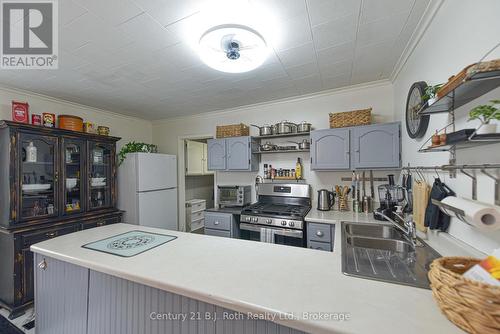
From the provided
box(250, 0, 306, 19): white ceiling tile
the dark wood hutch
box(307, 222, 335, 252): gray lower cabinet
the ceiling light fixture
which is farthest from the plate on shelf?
box(307, 222, 335, 252): gray lower cabinet

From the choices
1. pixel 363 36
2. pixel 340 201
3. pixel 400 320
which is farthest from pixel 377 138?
pixel 400 320

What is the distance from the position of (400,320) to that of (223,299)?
624mm

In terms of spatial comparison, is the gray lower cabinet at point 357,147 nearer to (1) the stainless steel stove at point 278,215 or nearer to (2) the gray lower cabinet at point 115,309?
(1) the stainless steel stove at point 278,215

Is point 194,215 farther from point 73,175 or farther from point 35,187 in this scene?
point 35,187

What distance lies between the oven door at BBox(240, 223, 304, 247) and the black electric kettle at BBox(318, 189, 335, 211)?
1.71 ft

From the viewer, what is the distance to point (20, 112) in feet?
7.65

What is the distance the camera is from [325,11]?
1375mm

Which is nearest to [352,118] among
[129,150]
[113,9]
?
[113,9]

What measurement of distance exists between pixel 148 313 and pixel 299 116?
108 inches

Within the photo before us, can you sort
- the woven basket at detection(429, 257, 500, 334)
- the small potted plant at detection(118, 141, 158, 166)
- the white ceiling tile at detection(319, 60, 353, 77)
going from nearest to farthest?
the woven basket at detection(429, 257, 500, 334), the white ceiling tile at detection(319, 60, 353, 77), the small potted plant at detection(118, 141, 158, 166)

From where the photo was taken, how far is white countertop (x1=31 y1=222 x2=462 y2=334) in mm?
703

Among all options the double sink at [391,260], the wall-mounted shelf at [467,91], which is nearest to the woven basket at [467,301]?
the double sink at [391,260]

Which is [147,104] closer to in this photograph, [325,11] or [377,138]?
[325,11]

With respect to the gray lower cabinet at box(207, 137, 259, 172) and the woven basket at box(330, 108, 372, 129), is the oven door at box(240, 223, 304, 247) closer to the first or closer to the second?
the gray lower cabinet at box(207, 137, 259, 172)
